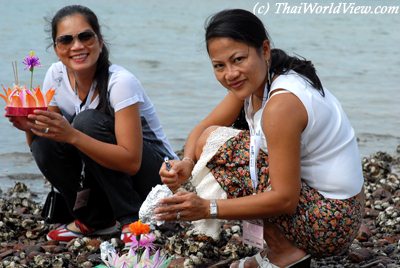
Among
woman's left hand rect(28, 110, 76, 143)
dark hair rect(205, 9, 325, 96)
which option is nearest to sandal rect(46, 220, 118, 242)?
woman's left hand rect(28, 110, 76, 143)

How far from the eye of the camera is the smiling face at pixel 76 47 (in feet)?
15.0

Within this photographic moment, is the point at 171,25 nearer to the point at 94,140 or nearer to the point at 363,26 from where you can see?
the point at 363,26

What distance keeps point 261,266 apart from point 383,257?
783 mm

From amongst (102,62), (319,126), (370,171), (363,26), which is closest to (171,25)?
(363,26)

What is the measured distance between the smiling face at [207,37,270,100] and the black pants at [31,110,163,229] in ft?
3.19

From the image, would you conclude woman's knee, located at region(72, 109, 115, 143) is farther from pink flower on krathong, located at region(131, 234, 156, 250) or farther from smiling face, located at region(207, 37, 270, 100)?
pink flower on krathong, located at region(131, 234, 156, 250)

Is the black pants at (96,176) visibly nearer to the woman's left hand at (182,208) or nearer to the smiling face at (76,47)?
the smiling face at (76,47)

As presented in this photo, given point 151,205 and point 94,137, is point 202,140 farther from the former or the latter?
point 94,137

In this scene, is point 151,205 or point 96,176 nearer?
point 151,205

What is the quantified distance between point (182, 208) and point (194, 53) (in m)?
9.58

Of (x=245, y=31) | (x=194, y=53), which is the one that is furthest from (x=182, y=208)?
(x=194, y=53)

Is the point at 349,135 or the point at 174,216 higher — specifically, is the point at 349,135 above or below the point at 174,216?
above

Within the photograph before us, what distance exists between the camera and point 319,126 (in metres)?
3.76

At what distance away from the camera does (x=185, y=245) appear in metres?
4.44
